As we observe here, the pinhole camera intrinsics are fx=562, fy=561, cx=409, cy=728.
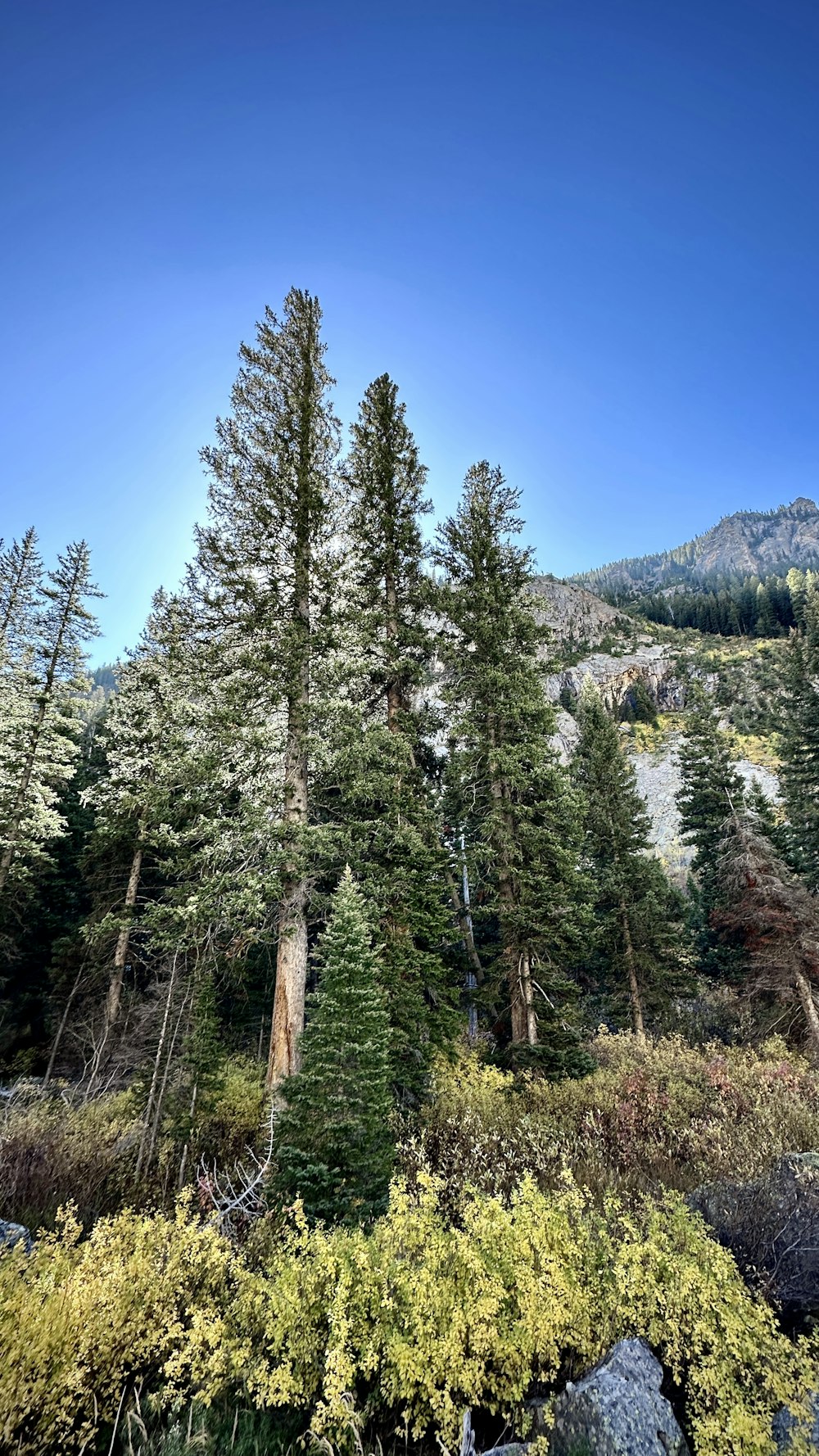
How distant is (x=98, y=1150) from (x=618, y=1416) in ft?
27.5

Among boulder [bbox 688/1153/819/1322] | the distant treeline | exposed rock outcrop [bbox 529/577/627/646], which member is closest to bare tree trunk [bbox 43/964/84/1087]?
boulder [bbox 688/1153/819/1322]

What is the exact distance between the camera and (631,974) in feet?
72.7

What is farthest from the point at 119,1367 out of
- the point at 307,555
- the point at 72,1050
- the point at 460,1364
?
the point at 72,1050

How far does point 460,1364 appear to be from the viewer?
3.68 metres

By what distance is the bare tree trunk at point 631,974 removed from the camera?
2139 centimetres

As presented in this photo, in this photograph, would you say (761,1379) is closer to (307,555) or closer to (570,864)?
(570,864)

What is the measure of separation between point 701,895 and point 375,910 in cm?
2797

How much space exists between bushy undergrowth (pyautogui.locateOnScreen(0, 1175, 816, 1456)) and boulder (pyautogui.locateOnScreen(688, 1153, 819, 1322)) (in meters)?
0.43

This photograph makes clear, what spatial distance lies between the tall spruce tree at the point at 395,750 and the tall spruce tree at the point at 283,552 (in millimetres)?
923

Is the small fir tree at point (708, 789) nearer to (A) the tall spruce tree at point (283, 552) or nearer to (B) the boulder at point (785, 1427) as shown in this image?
(A) the tall spruce tree at point (283, 552)

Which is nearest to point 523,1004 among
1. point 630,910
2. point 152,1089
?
point 152,1089

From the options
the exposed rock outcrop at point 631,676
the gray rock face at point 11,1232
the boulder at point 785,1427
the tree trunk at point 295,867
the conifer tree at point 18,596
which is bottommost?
the boulder at point 785,1427

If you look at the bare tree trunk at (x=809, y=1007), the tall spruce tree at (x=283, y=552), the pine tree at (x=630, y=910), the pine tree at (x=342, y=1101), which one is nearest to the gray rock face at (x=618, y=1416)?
the pine tree at (x=342, y=1101)

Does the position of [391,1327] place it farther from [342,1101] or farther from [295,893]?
[295,893]
